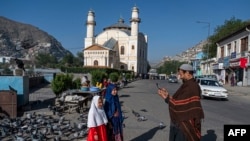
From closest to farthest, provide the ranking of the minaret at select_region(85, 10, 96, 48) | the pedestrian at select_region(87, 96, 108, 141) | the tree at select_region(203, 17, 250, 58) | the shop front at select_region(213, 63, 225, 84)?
the pedestrian at select_region(87, 96, 108, 141)
the shop front at select_region(213, 63, 225, 84)
the tree at select_region(203, 17, 250, 58)
the minaret at select_region(85, 10, 96, 48)

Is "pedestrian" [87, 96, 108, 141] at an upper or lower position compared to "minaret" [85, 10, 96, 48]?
lower

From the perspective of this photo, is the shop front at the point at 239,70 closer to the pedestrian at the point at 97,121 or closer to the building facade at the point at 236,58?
the building facade at the point at 236,58

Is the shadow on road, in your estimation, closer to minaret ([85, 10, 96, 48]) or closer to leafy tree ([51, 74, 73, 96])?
leafy tree ([51, 74, 73, 96])

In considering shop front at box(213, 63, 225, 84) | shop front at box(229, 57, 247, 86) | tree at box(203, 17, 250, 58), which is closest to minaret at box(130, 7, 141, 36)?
tree at box(203, 17, 250, 58)

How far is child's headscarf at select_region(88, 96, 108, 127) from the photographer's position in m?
5.91

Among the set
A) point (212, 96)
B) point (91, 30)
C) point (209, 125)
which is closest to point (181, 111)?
point (209, 125)

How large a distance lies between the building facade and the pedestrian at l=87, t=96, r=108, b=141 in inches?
1208

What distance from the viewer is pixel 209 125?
10.0 metres

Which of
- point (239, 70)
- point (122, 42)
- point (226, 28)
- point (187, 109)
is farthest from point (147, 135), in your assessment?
point (122, 42)

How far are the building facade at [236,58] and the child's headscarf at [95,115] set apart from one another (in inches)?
1209

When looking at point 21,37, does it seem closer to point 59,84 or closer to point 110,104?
point 59,84

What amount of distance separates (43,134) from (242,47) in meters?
34.3

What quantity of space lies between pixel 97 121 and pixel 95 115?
125 mm

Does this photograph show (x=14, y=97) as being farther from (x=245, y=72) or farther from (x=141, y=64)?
(x=141, y=64)
